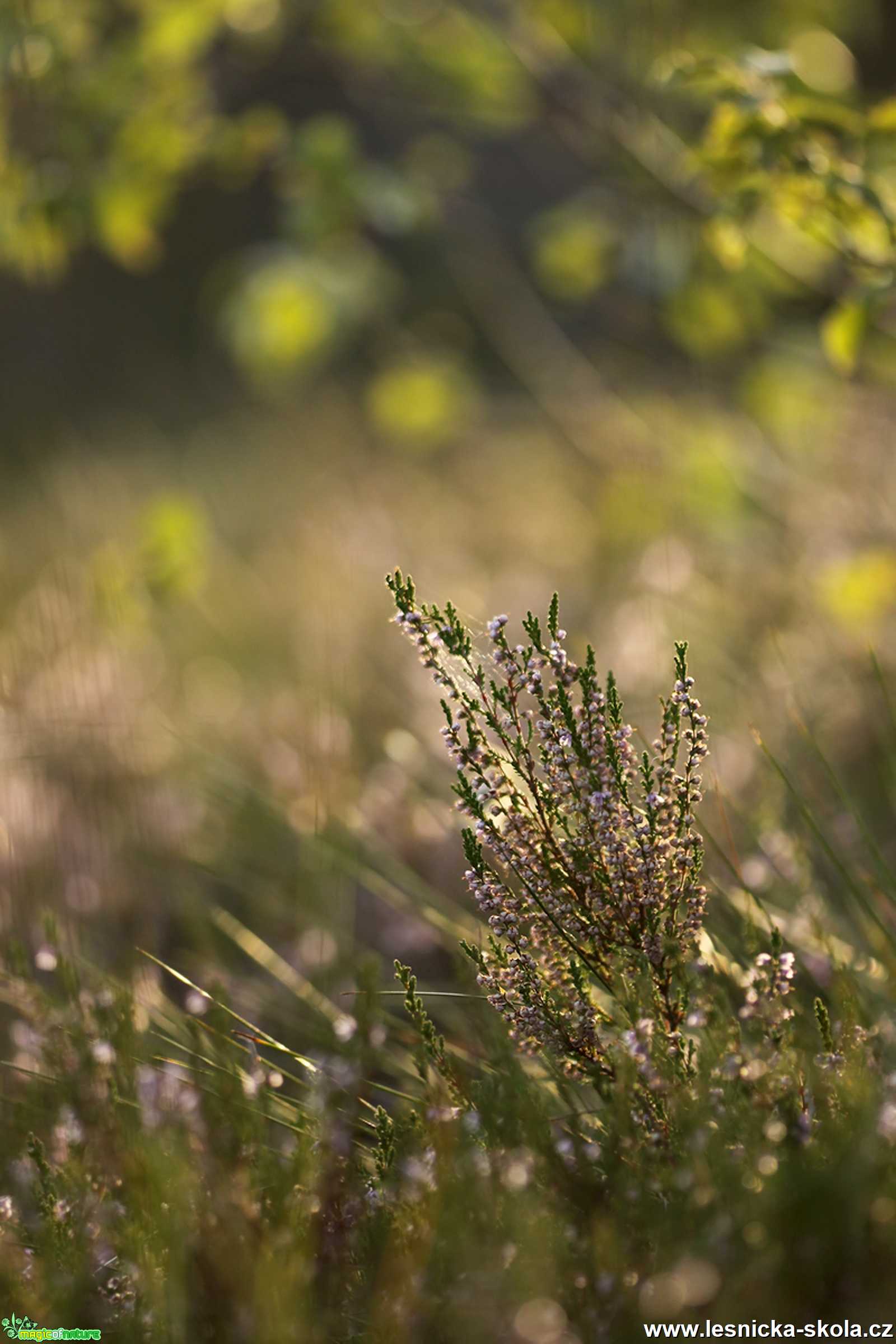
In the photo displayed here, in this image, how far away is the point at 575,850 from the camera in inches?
40.0

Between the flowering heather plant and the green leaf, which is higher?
the green leaf

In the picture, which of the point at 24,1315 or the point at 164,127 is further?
the point at 164,127

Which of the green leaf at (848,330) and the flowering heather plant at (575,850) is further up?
the green leaf at (848,330)

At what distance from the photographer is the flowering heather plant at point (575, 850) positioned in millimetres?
985

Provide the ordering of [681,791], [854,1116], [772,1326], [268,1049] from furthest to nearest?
[268,1049]
[681,791]
[854,1116]
[772,1326]

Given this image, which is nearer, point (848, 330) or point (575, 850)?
point (575, 850)

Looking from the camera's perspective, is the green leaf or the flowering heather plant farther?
the green leaf

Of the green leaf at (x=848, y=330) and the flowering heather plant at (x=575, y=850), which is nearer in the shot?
the flowering heather plant at (x=575, y=850)

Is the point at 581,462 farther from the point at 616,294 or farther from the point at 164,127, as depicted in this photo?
the point at 164,127

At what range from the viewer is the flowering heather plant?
99 centimetres

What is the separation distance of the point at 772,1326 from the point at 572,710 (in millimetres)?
524

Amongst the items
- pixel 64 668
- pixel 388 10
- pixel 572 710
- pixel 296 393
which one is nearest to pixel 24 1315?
pixel 572 710

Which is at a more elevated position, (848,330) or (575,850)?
(848,330)

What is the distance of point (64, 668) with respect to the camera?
8.13 feet
